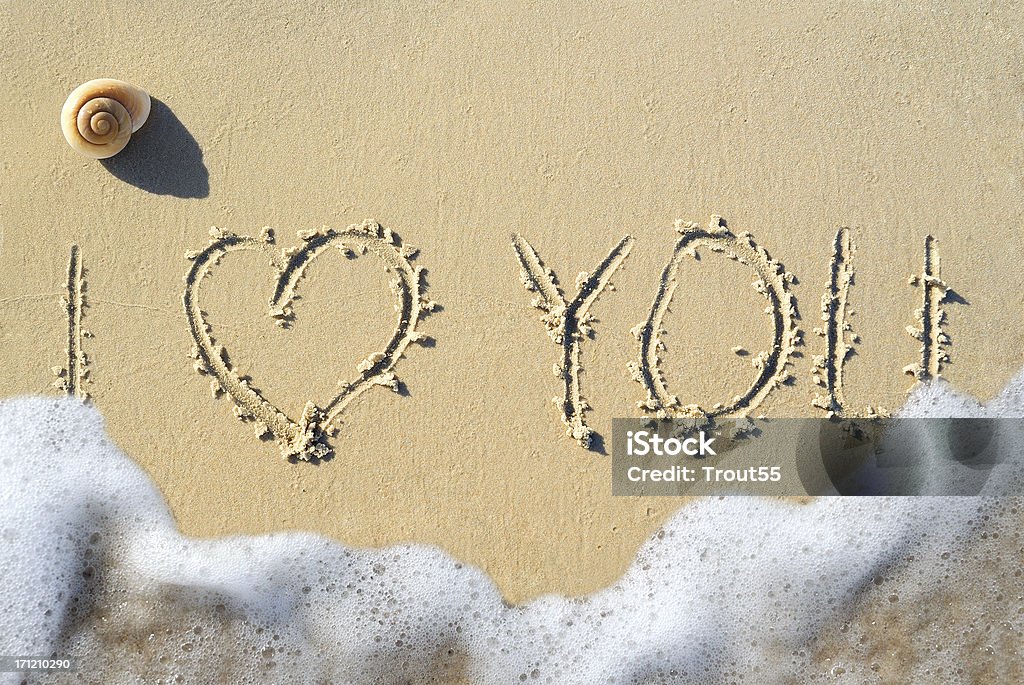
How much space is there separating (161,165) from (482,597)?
2.87 m

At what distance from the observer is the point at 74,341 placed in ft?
10.5

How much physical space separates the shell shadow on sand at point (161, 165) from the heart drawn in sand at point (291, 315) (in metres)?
0.29

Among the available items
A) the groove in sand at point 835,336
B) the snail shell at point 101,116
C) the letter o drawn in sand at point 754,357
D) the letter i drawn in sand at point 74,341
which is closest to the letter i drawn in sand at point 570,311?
the letter o drawn in sand at point 754,357

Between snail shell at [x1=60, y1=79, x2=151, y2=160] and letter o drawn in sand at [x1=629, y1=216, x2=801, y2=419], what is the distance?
2873 millimetres

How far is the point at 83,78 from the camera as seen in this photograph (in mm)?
3299

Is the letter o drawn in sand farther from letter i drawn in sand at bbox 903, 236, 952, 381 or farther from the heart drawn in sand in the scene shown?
the heart drawn in sand

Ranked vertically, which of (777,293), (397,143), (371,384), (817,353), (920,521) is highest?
(397,143)

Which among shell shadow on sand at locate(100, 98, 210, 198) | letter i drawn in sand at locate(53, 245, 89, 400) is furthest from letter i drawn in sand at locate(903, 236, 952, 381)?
letter i drawn in sand at locate(53, 245, 89, 400)

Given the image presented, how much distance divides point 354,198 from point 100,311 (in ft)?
4.80

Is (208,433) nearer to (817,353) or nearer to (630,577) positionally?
(630,577)

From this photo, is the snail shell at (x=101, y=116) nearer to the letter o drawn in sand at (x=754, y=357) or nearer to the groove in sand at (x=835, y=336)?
the letter o drawn in sand at (x=754, y=357)

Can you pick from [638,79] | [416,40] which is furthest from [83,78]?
[638,79]

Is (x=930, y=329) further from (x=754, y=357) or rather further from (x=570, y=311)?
(x=570, y=311)

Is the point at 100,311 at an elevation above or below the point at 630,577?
above
